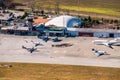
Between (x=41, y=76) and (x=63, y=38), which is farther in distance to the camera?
(x=63, y=38)

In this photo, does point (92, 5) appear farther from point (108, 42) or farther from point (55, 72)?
point (55, 72)

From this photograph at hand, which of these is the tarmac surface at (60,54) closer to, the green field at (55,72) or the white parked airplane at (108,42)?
the white parked airplane at (108,42)

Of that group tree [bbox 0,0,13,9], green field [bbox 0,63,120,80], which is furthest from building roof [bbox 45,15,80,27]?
green field [bbox 0,63,120,80]

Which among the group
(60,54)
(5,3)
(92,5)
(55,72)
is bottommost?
(60,54)

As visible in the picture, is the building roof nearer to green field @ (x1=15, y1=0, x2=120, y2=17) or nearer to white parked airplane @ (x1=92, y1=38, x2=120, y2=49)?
white parked airplane @ (x1=92, y1=38, x2=120, y2=49)

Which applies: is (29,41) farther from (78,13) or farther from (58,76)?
(78,13)

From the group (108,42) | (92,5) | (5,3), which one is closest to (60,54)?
(108,42)

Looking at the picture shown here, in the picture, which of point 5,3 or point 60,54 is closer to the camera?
point 60,54

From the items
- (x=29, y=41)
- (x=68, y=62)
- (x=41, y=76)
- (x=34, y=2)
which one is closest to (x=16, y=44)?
(x=29, y=41)
